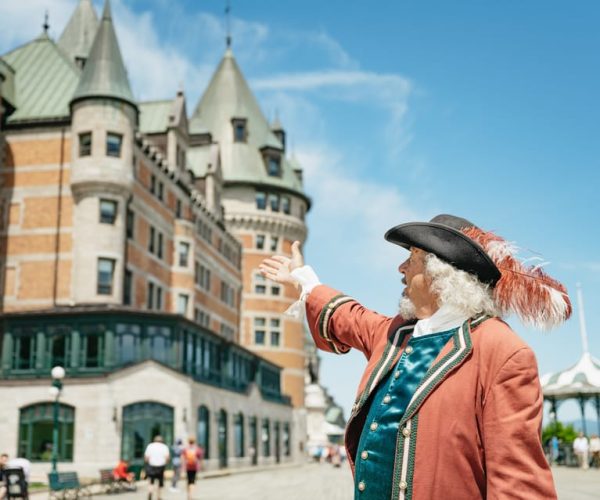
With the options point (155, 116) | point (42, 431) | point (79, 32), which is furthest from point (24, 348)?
point (79, 32)

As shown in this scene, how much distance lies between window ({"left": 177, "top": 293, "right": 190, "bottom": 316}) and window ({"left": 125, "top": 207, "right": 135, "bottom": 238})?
750 cm

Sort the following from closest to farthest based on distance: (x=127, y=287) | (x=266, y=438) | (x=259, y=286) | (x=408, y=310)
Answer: (x=408, y=310)
(x=127, y=287)
(x=266, y=438)
(x=259, y=286)

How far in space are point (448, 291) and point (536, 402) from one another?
60cm

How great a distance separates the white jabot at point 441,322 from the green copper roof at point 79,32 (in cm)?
5567

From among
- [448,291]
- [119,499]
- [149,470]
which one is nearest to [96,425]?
[119,499]

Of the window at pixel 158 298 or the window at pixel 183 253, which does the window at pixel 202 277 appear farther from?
the window at pixel 158 298

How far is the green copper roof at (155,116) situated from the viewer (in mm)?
50906

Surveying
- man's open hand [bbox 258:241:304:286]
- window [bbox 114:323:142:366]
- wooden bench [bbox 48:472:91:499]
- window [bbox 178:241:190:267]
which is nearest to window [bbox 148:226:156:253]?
window [bbox 178:241:190:267]

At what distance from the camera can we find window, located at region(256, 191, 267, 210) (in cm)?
6494

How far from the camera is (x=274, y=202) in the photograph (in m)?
65.7

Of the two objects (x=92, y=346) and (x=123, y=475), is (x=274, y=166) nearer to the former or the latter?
(x=92, y=346)

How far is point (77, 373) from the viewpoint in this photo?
33.6 meters

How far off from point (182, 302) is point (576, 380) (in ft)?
75.2

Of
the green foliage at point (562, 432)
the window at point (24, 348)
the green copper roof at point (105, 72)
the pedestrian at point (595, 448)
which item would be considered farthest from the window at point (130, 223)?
the pedestrian at point (595, 448)
